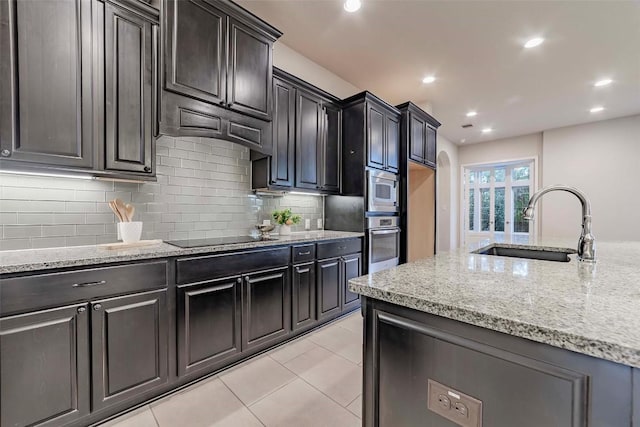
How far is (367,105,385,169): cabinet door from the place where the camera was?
3277mm

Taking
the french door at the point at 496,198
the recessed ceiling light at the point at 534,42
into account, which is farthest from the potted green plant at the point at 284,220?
the french door at the point at 496,198

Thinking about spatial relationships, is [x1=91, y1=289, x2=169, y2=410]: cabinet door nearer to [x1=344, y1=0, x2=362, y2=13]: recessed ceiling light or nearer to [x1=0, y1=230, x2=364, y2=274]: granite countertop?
[x1=0, y1=230, x2=364, y2=274]: granite countertop

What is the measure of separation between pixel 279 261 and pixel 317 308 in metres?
0.72

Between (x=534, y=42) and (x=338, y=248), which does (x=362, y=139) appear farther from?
(x=534, y=42)

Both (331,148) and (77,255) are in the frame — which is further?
(331,148)

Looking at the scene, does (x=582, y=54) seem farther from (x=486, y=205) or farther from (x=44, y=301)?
(x=44, y=301)

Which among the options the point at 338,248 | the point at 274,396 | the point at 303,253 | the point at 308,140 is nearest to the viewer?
the point at 274,396

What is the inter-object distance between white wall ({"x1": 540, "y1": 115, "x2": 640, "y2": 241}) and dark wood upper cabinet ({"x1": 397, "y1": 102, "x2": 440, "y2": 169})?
347 cm

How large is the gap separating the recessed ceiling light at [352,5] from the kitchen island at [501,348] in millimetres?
2430

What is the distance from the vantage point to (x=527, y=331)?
0.60m

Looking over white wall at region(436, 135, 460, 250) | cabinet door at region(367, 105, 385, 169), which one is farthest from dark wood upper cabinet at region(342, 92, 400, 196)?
white wall at region(436, 135, 460, 250)

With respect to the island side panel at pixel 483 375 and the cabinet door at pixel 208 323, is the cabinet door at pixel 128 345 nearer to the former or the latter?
the cabinet door at pixel 208 323

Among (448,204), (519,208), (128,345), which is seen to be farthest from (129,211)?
(519,208)

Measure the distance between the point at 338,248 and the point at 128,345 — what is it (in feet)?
6.26
